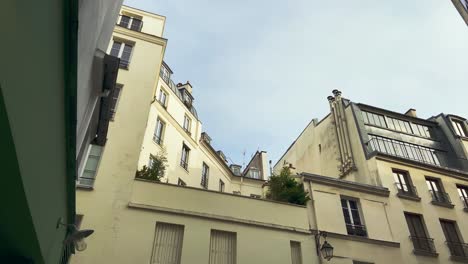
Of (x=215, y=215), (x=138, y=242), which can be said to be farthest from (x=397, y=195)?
(x=138, y=242)

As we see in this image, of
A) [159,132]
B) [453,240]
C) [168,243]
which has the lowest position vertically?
[168,243]

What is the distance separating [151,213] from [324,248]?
→ 19.8ft

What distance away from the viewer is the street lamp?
12086 millimetres

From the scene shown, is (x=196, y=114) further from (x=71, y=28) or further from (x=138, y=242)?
(x=71, y=28)

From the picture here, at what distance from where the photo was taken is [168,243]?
1138 centimetres

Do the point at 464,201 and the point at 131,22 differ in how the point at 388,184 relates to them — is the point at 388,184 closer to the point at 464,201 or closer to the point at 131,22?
the point at 464,201

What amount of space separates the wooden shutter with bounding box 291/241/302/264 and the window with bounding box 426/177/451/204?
808 cm

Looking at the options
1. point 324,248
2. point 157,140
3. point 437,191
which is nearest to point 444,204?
point 437,191

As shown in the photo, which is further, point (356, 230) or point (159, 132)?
point (159, 132)

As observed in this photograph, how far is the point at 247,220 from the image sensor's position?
12609 millimetres

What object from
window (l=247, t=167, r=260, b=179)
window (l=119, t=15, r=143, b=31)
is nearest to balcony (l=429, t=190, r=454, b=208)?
window (l=247, t=167, r=260, b=179)

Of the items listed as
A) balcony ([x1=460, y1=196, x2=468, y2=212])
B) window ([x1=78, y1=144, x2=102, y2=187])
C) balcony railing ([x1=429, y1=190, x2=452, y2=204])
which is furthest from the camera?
balcony ([x1=460, y1=196, x2=468, y2=212])

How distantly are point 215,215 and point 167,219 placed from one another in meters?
1.68

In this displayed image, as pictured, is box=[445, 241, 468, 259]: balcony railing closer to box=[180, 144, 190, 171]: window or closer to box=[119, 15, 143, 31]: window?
box=[180, 144, 190, 171]: window
